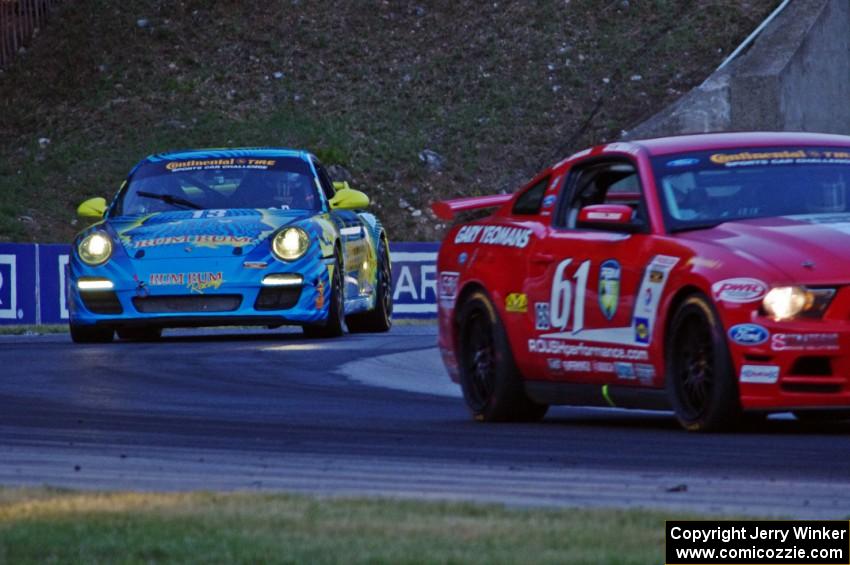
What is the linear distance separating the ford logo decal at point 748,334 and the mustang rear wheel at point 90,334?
966 centimetres

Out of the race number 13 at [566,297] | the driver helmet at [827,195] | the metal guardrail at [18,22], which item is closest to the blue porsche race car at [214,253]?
the race number 13 at [566,297]

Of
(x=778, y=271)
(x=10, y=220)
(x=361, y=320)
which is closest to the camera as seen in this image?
(x=778, y=271)

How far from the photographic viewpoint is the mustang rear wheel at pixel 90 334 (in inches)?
721

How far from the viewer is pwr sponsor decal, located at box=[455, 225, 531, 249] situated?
439 inches

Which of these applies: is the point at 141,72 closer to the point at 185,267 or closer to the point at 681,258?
the point at 185,267

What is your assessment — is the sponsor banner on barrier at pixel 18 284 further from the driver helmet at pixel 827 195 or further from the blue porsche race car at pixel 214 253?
the driver helmet at pixel 827 195

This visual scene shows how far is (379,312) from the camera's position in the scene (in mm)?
20359

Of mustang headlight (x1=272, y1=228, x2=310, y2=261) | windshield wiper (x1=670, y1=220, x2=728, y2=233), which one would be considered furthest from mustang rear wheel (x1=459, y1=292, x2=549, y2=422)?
mustang headlight (x1=272, y1=228, x2=310, y2=261)

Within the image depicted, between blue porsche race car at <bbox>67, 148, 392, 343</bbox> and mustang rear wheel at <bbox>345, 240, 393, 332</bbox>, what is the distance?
1253 millimetres

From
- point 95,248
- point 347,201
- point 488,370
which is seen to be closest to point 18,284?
point 95,248

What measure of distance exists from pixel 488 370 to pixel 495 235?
2.21 feet

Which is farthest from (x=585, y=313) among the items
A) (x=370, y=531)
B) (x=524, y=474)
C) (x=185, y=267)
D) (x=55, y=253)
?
(x=55, y=253)

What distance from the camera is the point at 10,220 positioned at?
31.6 metres

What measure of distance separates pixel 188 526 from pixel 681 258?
388cm
